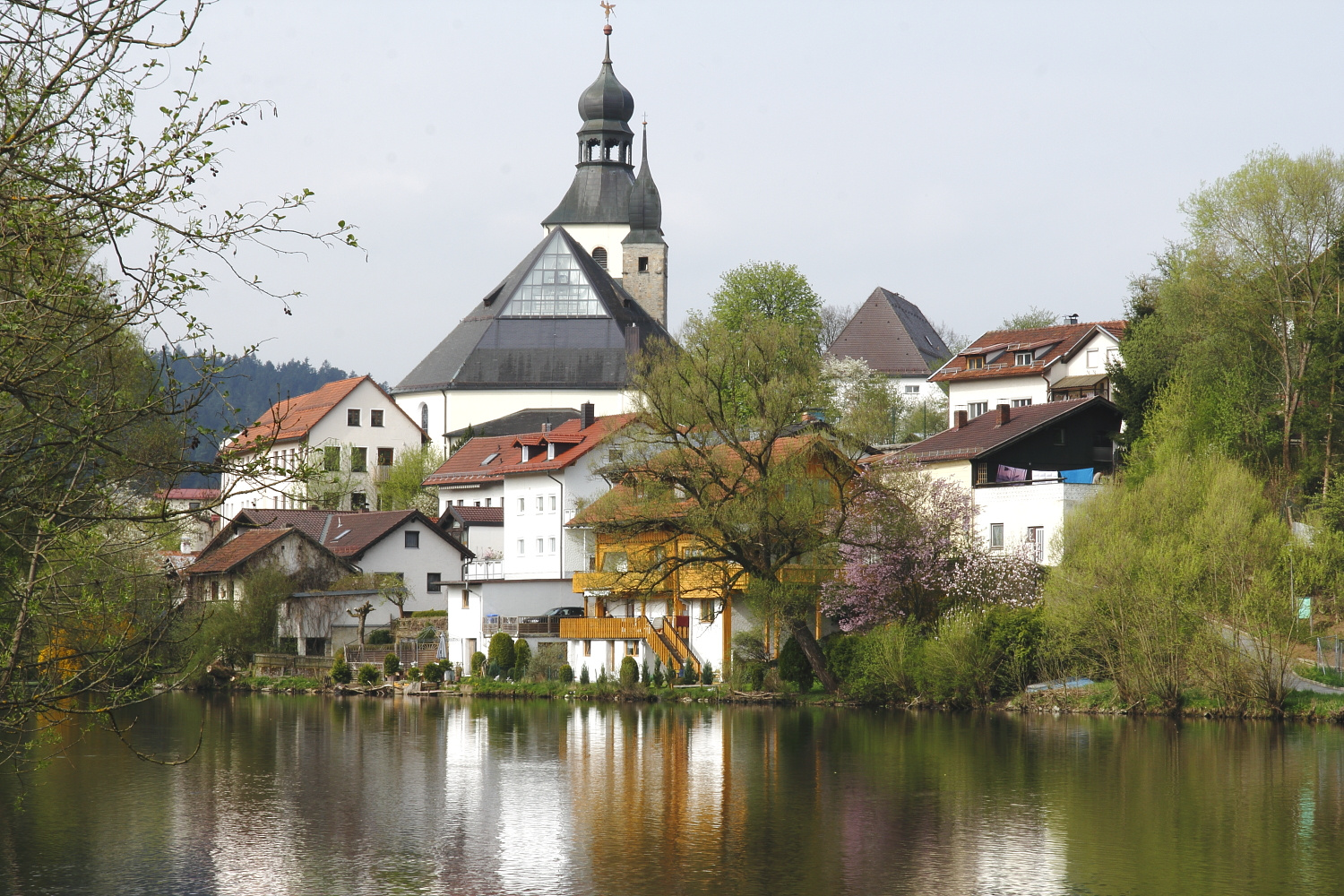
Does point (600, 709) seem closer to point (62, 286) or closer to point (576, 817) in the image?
point (576, 817)

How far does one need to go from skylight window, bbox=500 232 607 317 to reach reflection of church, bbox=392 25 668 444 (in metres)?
0.06

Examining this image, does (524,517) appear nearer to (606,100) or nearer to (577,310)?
(577,310)

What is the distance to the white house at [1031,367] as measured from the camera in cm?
7256

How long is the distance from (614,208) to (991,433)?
6603 cm

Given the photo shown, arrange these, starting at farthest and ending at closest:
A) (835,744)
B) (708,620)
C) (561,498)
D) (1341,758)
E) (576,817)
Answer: (561,498)
(708,620)
(835,744)
(1341,758)
(576,817)

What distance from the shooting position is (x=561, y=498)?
226 ft

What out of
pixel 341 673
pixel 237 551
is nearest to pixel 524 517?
pixel 237 551

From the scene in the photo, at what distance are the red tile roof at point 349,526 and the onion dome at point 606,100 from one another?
52.5 m

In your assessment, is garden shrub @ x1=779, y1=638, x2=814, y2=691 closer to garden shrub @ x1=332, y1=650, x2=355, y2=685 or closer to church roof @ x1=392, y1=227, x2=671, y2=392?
garden shrub @ x1=332, y1=650, x2=355, y2=685

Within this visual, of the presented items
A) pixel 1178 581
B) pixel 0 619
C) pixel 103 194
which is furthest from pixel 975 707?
pixel 103 194

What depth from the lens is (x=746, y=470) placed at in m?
46.7

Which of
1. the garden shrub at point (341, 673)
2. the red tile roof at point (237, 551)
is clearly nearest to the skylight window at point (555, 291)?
the red tile roof at point (237, 551)

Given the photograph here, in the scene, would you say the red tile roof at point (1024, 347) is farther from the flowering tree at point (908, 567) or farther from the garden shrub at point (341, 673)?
the garden shrub at point (341, 673)

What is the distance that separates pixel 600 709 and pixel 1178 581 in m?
17.5
